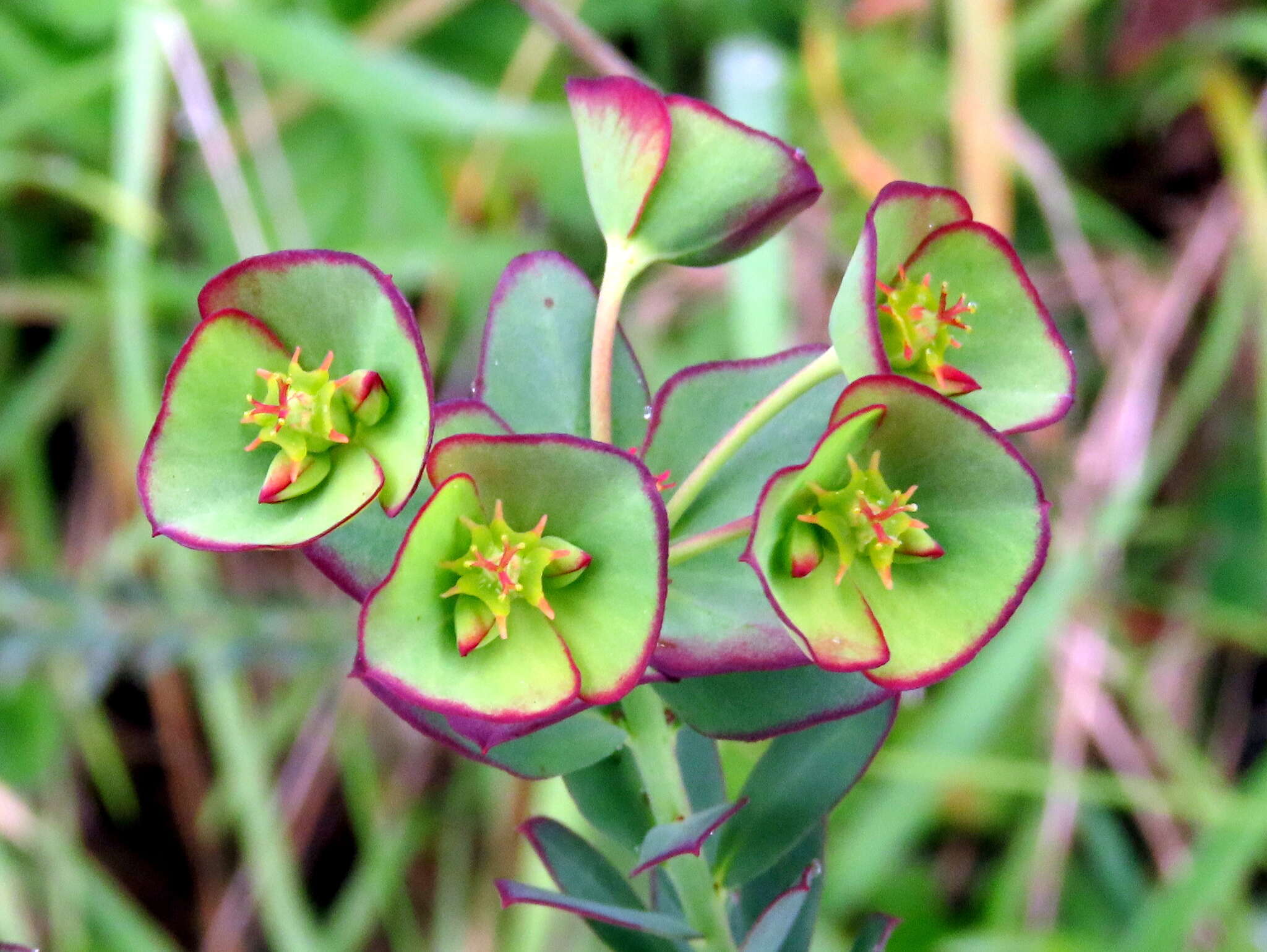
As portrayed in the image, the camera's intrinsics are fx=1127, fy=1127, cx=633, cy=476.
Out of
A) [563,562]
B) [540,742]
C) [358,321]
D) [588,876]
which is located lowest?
[588,876]

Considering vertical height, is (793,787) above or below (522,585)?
below

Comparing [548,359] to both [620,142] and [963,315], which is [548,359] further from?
[963,315]

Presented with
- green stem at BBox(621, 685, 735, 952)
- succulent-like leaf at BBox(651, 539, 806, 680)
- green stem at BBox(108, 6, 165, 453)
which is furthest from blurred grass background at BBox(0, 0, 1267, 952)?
succulent-like leaf at BBox(651, 539, 806, 680)

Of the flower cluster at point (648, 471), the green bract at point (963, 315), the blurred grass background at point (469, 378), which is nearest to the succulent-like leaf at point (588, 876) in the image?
the flower cluster at point (648, 471)

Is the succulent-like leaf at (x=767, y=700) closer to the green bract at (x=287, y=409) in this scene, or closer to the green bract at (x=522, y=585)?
the green bract at (x=522, y=585)

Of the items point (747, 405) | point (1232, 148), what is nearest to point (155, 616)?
point (747, 405)

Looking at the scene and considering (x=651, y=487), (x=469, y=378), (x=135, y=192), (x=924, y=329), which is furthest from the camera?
(x=135, y=192)

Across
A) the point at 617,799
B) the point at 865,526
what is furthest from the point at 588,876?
the point at 865,526

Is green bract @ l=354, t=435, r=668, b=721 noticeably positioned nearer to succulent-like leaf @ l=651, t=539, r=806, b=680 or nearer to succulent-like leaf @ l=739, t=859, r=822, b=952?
succulent-like leaf @ l=651, t=539, r=806, b=680
